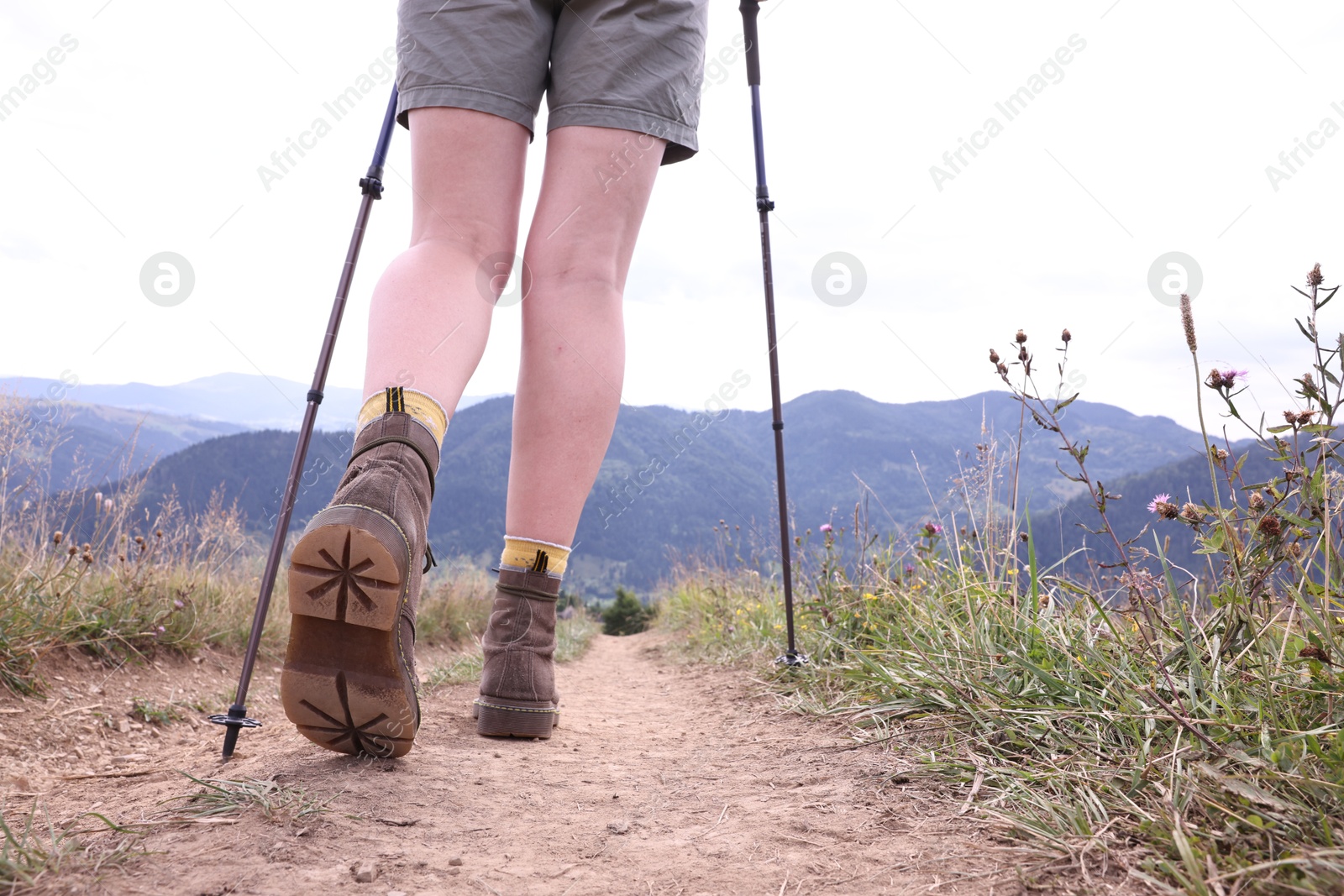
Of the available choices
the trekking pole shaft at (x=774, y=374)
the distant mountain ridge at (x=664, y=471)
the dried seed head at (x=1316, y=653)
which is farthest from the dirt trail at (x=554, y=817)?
the distant mountain ridge at (x=664, y=471)

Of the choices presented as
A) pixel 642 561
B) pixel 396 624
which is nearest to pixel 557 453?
pixel 396 624

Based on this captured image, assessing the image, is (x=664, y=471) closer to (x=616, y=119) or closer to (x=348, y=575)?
(x=616, y=119)

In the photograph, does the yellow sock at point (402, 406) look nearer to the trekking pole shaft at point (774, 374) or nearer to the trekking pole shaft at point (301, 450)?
the trekking pole shaft at point (301, 450)

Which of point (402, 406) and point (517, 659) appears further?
point (517, 659)

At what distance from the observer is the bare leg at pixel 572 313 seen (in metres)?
1.59

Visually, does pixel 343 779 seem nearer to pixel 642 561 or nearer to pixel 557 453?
pixel 557 453

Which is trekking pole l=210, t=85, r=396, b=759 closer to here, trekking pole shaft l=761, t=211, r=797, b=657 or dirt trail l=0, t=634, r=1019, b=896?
dirt trail l=0, t=634, r=1019, b=896

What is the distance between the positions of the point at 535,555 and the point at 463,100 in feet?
2.96

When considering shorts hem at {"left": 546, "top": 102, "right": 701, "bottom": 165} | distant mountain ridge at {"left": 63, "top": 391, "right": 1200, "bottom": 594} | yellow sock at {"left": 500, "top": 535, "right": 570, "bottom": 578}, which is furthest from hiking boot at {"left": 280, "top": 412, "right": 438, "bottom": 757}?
distant mountain ridge at {"left": 63, "top": 391, "right": 1200, "bottom": 594}

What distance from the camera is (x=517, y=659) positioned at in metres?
1.72

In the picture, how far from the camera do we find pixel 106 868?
0.86 meters

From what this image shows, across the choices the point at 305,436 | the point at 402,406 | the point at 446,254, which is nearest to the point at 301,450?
the point at 305,436

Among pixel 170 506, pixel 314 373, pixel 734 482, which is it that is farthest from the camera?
pixel 734 482

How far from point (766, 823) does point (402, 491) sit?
2.45 feet
